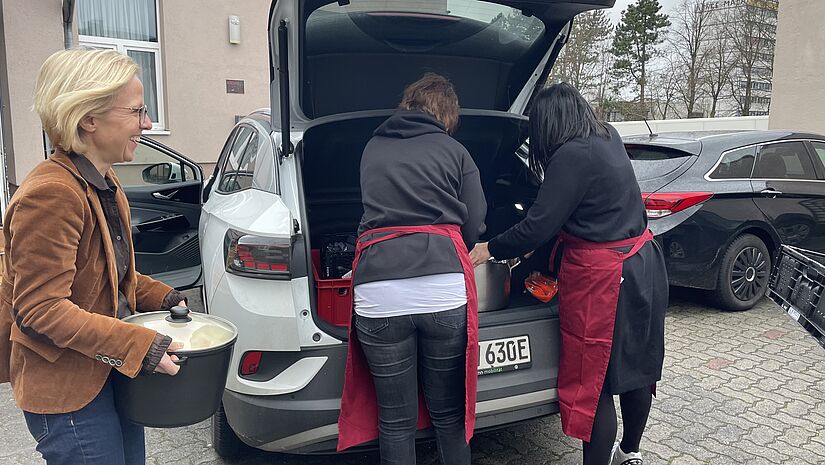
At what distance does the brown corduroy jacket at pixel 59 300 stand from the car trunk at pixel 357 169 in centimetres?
Result: 171

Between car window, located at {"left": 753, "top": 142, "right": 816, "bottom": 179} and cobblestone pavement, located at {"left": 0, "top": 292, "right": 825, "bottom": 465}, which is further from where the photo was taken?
car window, located at {"left": 753, "top": 142, "right": 816, "bottom": 179}

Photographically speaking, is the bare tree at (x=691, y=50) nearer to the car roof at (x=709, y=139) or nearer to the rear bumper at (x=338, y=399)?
the car roof at (x=709, y=139)

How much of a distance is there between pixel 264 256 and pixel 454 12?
162 cm

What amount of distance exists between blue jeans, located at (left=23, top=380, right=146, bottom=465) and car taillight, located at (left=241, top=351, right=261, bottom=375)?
0.71m

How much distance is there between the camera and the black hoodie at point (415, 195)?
2.24m

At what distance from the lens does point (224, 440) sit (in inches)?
114

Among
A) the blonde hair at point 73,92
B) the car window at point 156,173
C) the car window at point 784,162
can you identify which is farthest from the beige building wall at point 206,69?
the blonde hair at point 73,92

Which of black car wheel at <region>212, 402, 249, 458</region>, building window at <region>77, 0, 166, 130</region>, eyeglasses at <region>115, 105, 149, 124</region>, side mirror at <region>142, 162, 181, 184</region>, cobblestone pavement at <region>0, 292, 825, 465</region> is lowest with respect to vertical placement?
cobblestone pavement at <region>0, 292, 825, 465</region>

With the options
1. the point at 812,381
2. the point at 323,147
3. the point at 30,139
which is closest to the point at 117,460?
the point at 323,147

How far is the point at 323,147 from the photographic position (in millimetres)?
3504

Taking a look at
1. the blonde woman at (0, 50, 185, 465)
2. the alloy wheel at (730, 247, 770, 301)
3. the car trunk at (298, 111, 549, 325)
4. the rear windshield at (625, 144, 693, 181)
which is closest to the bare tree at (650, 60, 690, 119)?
the alloy wheel at (730, 247, 770, 301)

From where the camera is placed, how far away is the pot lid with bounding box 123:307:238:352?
1.71 metres

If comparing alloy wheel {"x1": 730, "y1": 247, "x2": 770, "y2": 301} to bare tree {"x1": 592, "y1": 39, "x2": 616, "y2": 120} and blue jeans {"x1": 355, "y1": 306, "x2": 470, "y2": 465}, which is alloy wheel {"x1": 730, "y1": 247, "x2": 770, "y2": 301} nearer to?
blue jeans {"x1": 355, "y1": 306, "x2": 470, "y2": 465}

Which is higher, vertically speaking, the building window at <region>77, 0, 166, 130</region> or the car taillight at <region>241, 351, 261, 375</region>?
the building window at <region>77, 0, 166, 130</region>
